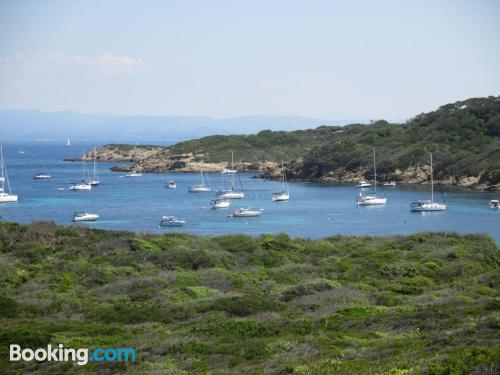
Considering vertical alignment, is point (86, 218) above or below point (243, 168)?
below

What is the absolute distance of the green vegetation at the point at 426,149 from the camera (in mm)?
107750

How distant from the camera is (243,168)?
484 ft

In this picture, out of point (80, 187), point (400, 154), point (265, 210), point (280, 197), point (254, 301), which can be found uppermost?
point (400, 154)

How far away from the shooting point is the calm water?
231 feet

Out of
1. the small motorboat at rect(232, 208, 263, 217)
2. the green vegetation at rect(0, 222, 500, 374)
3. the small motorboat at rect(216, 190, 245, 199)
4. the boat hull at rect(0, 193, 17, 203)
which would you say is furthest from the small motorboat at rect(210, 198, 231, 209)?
the green vegetation at rect(0, 222, 500, 374)

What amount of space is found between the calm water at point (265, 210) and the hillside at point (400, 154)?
6212mm

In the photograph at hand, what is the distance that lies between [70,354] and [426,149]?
105 meters

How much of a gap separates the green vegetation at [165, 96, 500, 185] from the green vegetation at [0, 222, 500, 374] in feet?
224

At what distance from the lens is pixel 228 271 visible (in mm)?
30969

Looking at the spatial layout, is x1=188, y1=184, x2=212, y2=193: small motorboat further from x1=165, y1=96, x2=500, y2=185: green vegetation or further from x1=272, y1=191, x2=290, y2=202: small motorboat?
x1=165, y1=96, x2=500, y2=185: green vegetation

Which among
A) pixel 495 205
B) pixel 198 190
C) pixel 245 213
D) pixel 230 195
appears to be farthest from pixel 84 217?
pixel 495 205

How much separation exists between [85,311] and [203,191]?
86519mm

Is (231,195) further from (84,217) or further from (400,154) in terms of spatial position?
(400,154)

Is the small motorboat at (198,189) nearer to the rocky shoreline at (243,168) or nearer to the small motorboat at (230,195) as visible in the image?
the small motorboat at (230,195)
